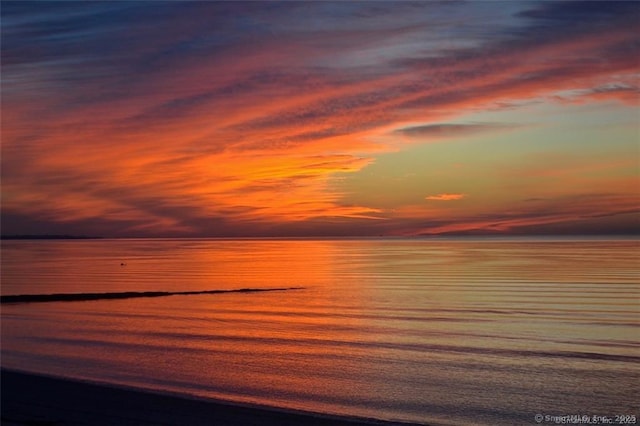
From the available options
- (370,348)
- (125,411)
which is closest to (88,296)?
(370,348)

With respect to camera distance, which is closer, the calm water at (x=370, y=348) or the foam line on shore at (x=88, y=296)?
the calm water at (x=370, y=348)

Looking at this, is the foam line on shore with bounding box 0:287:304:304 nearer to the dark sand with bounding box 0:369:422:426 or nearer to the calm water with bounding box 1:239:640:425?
the calm water with bounding box 1:239:640:425

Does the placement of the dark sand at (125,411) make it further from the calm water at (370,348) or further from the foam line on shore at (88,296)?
the foam line on shore at (88,296)

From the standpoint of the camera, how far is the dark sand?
421 inches

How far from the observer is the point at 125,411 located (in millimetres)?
11312

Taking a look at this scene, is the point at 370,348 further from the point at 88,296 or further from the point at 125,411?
the point at 88,296

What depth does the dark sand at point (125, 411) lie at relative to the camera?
1070cm

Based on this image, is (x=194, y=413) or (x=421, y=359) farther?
(x=421, y=359)

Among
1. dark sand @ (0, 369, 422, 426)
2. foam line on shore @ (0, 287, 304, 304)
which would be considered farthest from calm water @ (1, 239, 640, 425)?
dark sand @ (0, 369, 422, 426)

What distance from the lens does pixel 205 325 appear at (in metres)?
24.8

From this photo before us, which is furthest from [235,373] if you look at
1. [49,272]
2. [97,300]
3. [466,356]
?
[49,272]

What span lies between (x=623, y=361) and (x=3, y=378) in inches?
592

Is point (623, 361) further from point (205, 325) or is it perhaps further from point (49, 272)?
point (49, 272)

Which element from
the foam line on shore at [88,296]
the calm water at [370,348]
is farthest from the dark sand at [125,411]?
the foam line on shore at [88,296]
